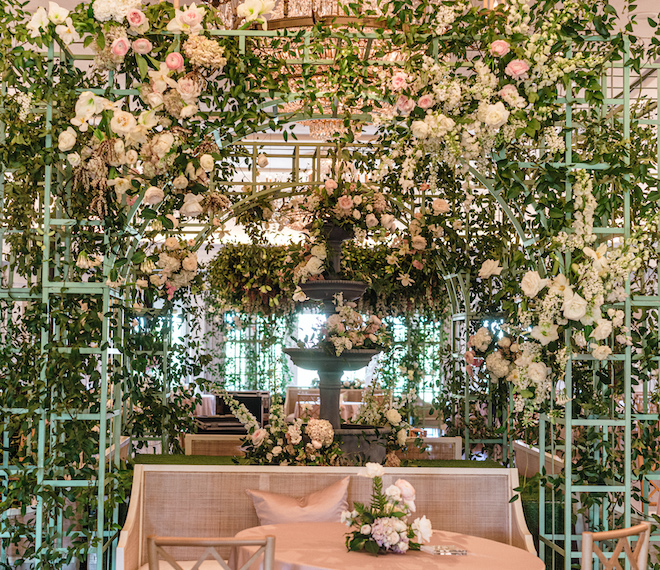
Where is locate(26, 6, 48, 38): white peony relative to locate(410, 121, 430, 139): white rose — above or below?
above

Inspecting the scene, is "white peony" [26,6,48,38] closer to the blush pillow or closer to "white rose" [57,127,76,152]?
"white rose" [57,127,76,152]

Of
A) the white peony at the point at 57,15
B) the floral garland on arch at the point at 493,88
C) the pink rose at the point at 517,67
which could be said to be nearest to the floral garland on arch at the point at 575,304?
the floral garland on arch at the point at 493,88

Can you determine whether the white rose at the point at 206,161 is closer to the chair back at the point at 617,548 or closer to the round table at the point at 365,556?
the round table at the point at 365,556

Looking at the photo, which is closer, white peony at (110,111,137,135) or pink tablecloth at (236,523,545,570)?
pink tablecloth at (236,523,545,570)

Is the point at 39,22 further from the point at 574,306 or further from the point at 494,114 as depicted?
the point at 574,306

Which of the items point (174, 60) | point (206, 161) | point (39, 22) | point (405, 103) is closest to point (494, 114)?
point (405, 103)

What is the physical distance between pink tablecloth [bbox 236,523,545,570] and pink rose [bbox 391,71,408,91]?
7.01ft

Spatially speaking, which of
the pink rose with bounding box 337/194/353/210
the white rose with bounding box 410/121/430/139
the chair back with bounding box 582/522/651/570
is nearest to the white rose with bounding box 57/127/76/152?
the white rose with bounding box 410/121/430/139

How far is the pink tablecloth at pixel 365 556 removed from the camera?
2938 millimetres

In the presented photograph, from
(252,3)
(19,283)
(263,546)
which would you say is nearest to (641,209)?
(252,3)

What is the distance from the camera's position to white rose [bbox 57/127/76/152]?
11.5 feet

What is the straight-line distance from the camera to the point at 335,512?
3.91 metres

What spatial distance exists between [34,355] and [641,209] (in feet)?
10.2

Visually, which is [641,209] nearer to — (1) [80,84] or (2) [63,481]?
(1) [80,84]
